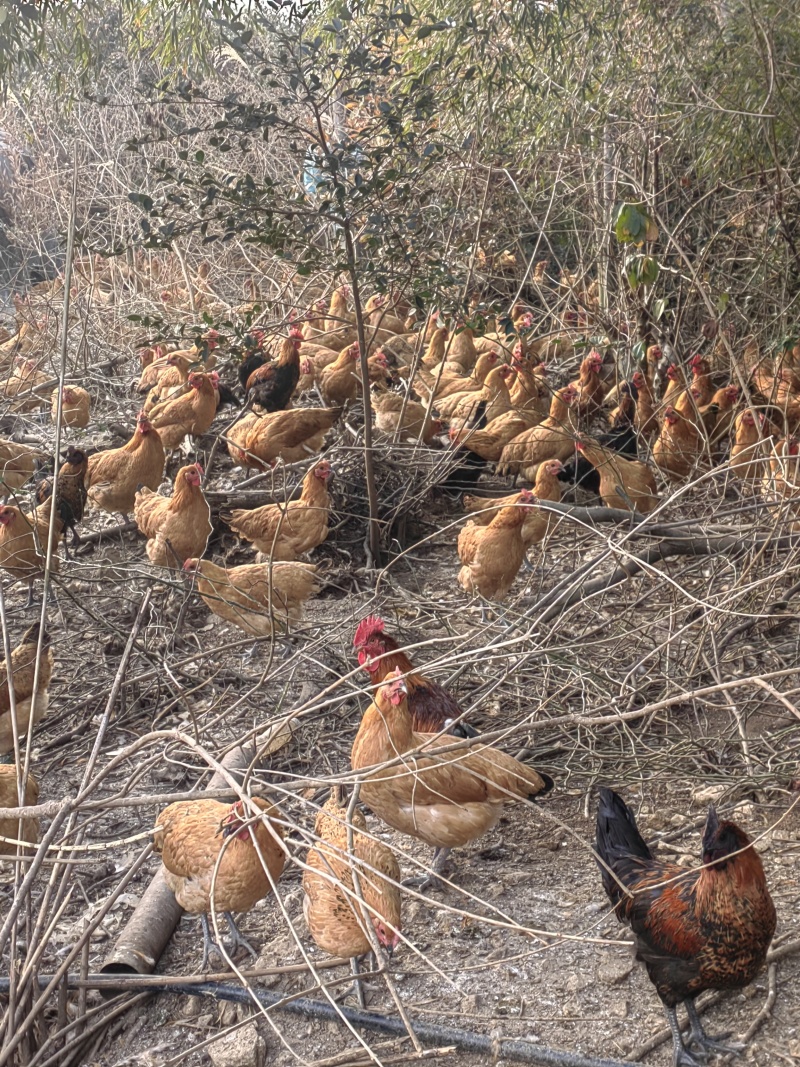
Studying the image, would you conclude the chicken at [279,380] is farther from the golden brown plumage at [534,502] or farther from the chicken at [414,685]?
the chicken at [414,685]

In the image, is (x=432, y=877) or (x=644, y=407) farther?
(x=644, y=407)

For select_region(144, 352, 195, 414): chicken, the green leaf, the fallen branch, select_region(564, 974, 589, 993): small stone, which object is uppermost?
the green leaf

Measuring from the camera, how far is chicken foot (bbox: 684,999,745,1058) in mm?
2969

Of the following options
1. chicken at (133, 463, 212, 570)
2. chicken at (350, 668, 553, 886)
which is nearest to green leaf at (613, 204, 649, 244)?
chicken at (350, 668, 553, 886)

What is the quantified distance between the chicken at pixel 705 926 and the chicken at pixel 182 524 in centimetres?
389

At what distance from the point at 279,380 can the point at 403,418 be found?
1471mm

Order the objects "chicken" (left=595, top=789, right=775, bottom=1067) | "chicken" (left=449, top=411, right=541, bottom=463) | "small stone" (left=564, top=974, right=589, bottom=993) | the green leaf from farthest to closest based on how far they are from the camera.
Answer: "chicken" (left=449, top=411, right=541, bottom=463), the green leaf, "small stone" (left=564, top=974, right=589, bottom=993), "chicken" (left=595, top=789, right=775, bottom=1067)

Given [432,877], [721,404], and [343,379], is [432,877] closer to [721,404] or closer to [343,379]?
[721,404]

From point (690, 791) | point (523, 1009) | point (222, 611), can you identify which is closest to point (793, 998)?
point (523, 1009)

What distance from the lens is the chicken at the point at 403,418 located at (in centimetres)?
743

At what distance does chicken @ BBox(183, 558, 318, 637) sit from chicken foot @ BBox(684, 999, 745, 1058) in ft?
9.93

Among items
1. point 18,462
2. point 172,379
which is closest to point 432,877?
point 18,462

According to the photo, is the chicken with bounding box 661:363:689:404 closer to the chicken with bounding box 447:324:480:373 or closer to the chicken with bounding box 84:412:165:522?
the chicken with bounding box 447:324:480:373

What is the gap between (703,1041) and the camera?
2.98 metres
